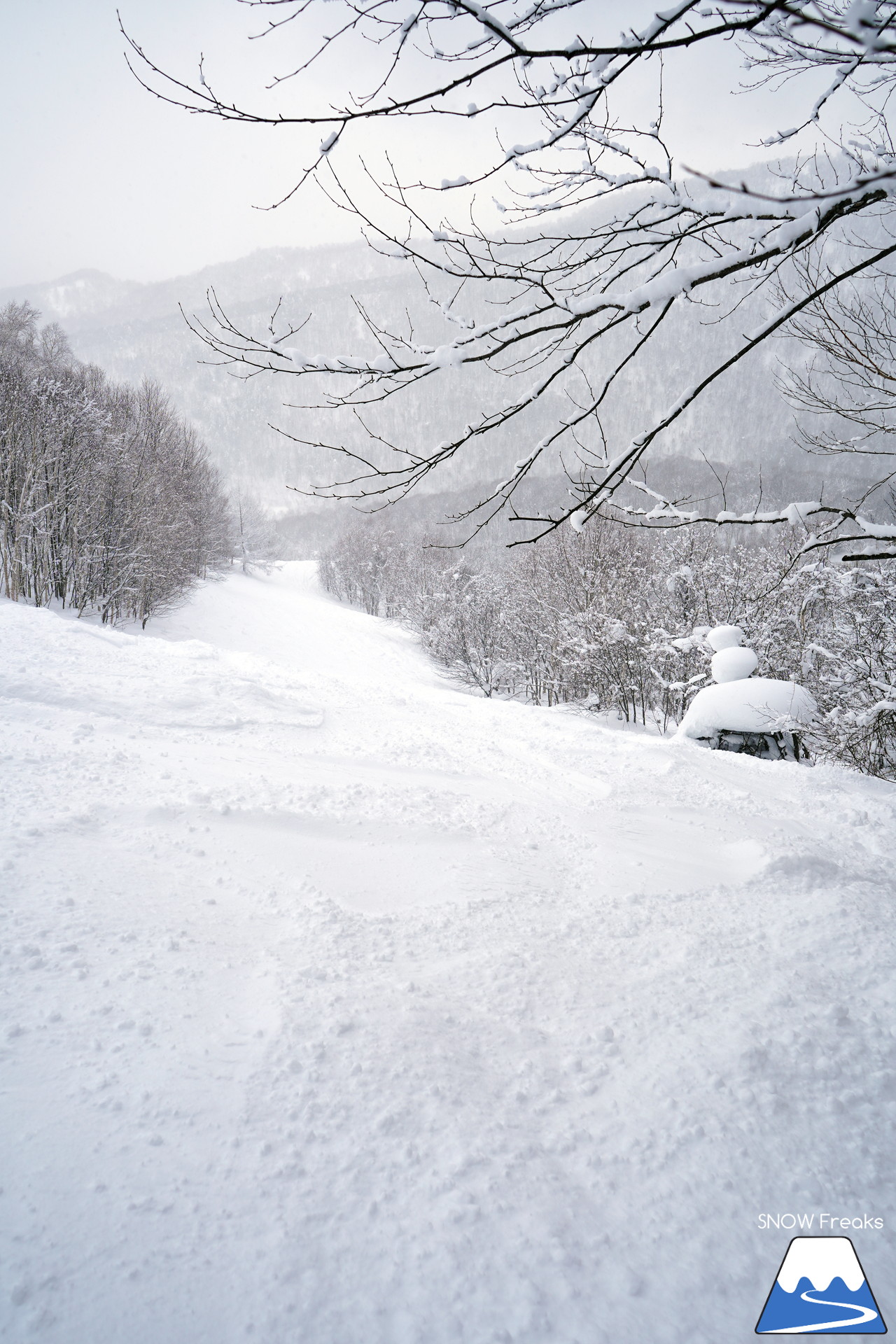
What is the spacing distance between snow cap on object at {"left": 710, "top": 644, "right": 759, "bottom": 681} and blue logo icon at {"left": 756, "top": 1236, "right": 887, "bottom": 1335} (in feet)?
34.8

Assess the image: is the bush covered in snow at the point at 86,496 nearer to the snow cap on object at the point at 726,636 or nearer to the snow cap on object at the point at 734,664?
the snow cap on object at the point at 726,636

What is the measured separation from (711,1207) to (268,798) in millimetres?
2961

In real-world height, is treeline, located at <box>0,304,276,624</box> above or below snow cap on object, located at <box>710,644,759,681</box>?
above

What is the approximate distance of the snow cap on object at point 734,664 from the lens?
11094 millimetres

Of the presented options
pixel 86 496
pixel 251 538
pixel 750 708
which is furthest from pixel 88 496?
pixel 251 538

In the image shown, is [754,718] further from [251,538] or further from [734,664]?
[251,538]

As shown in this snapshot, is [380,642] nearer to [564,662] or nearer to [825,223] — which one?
[564,662]

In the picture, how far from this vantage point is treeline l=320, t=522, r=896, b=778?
461 inches

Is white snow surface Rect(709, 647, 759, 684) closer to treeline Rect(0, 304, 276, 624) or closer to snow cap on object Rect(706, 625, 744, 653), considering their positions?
snow cap on object Rect(706, 625, 744, 653)

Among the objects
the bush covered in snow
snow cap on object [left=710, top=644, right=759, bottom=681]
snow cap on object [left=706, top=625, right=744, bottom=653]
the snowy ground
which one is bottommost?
the snowy ground

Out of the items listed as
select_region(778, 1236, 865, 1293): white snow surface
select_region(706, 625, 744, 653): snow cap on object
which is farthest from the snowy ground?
select_region(706, 625, 744, 653): snow cap on object

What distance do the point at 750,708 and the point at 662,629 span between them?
924cm

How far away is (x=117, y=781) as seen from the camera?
3.58 meters

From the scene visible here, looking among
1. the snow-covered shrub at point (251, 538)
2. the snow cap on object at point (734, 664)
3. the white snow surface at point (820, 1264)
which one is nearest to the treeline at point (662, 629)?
the snow cap on object at point (734, 664)
